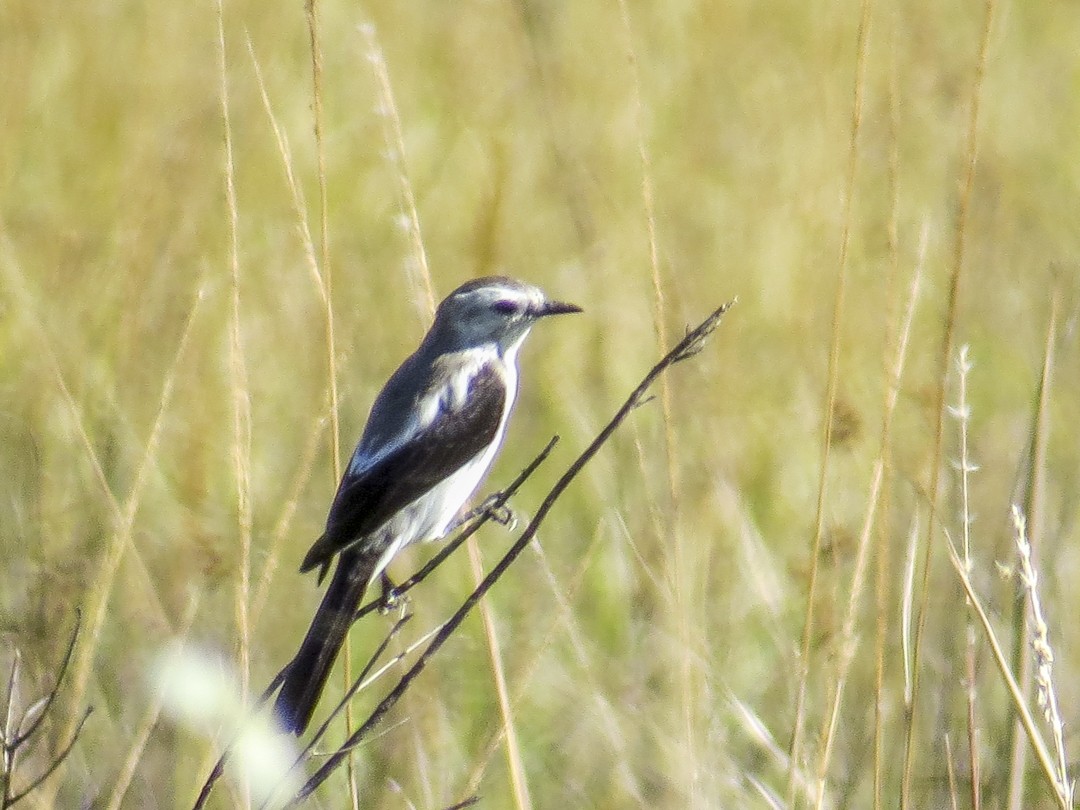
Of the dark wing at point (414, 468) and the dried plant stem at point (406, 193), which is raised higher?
the dried plant stem at point (406, 193)

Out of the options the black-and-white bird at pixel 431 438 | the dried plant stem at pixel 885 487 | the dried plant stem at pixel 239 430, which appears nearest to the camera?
the dried plant stem at pixel 239 430

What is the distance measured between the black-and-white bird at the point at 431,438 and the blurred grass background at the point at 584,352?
231mm

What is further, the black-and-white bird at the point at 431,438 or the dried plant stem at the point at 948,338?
the black-and-white bird at the point at 431,438

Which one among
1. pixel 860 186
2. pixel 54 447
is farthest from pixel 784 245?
pixel 54 447

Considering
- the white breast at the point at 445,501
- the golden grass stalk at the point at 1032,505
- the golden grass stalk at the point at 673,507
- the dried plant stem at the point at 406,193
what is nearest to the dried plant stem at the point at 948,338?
the golden grass stalk at the point at 1032,505

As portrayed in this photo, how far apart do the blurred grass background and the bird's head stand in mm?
218

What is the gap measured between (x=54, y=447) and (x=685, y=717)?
2.03m

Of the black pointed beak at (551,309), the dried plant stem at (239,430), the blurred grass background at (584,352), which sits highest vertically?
the dried plant stem at (239,430)

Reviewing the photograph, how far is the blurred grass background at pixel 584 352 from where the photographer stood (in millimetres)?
2770

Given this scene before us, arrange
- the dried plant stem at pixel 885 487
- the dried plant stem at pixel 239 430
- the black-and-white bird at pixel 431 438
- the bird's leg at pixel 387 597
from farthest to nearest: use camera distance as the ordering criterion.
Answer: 1. the black-and-white bird at pixel 431 438
2. the bird's leg at pixel 387 597
3. the dried plant stem at pixel 885 487
4. the dried plant stem at pixel 239 430

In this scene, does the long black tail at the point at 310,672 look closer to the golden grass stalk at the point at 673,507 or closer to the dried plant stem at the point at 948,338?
the golden grass stalk at the point at 673,507

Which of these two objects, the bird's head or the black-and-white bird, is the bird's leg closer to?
the black-and-white bird

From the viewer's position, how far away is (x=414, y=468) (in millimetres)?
2902

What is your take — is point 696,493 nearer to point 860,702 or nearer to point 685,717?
point 860,702
